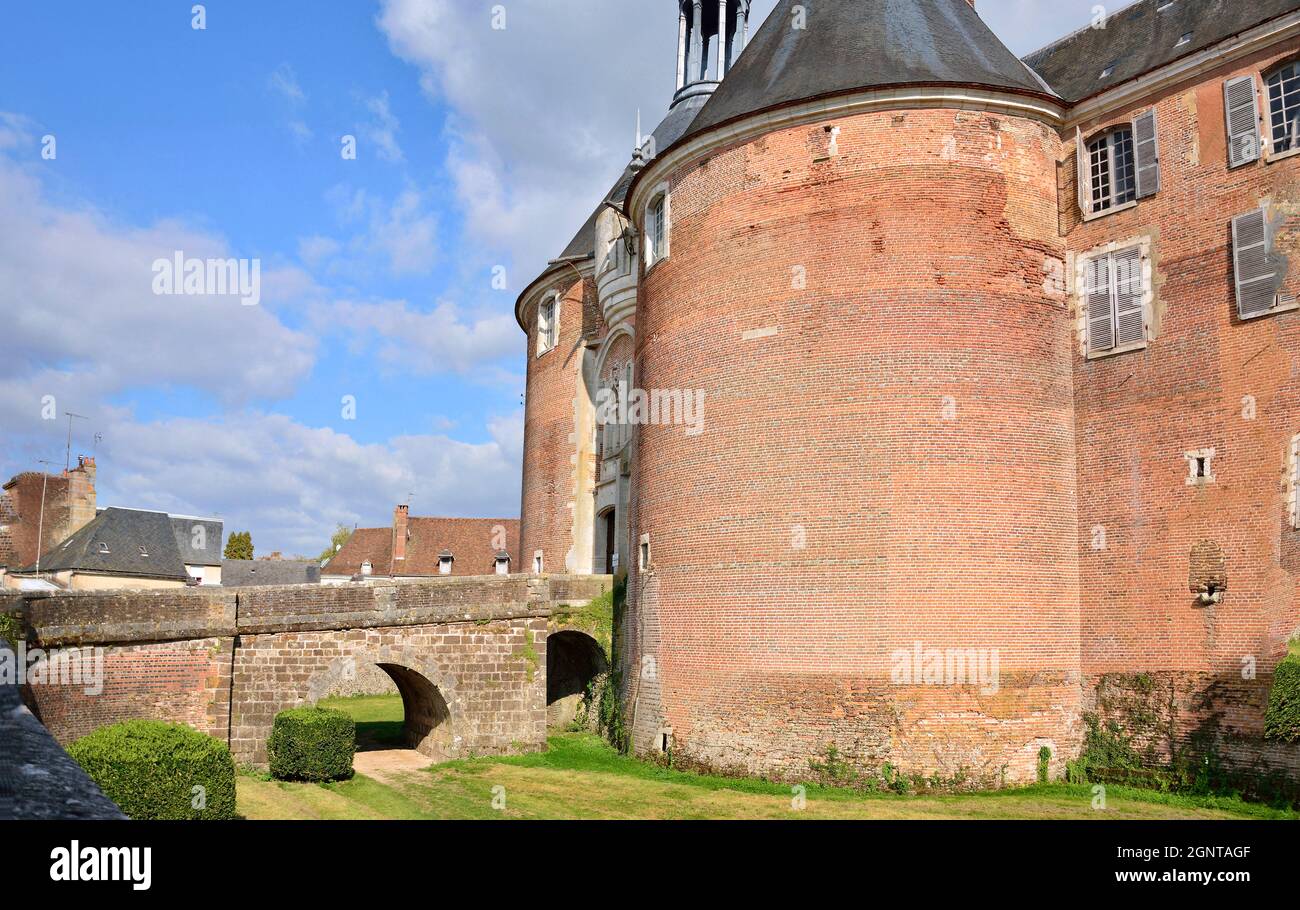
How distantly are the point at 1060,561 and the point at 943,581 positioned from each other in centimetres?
202

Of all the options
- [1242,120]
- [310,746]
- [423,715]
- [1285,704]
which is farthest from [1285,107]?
[423,715]

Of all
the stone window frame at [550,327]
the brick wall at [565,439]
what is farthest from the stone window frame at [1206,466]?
the stone window frame at [550,327]

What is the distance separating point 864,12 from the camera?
18219mm

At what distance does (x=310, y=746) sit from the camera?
1712 cm

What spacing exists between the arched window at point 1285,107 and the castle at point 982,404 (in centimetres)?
3

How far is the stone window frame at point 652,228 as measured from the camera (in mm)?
18984

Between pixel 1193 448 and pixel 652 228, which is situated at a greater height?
pixel 652 228

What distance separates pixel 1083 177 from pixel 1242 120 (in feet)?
7.80

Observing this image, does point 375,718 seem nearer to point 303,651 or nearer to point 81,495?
point 303,651

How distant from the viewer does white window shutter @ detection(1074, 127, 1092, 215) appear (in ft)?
54.5

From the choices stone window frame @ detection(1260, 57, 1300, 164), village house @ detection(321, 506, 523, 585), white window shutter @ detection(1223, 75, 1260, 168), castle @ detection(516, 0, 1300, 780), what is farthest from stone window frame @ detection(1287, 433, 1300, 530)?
village house @ detection(321, 506, 523, 585)

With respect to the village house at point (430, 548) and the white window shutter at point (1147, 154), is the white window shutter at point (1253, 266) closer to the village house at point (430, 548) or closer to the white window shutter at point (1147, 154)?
the white window shutter at point (1147, 154)
